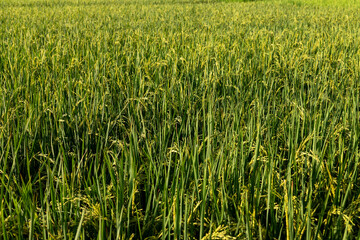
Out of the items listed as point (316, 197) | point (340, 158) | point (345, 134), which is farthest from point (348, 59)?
point (316, 197)

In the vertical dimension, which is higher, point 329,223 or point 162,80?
point 162,80

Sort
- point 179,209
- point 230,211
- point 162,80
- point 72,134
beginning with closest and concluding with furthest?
point 179,209, point 230,211, point 72,134, point 162,80

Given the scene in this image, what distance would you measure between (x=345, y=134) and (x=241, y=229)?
0.90 m

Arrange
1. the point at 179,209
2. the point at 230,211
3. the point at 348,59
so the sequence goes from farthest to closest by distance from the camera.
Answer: the point at 348,59
the point at 230,211
the point at 179,209

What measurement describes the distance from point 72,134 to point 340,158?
43.4 inches

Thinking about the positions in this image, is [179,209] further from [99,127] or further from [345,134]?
[345,134]

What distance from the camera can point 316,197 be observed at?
3.37 feet

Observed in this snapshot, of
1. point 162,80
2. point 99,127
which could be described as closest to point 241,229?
point 99,127

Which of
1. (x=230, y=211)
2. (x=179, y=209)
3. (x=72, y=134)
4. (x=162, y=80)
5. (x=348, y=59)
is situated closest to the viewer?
(x=179, y=209)

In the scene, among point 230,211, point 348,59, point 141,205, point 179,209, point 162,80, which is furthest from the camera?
point 348,59

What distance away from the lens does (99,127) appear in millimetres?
1459

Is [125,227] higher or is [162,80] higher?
[162,80]

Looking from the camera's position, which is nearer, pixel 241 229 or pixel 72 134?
pixel 241 229

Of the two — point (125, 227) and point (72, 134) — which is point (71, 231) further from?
point (72, 134)
